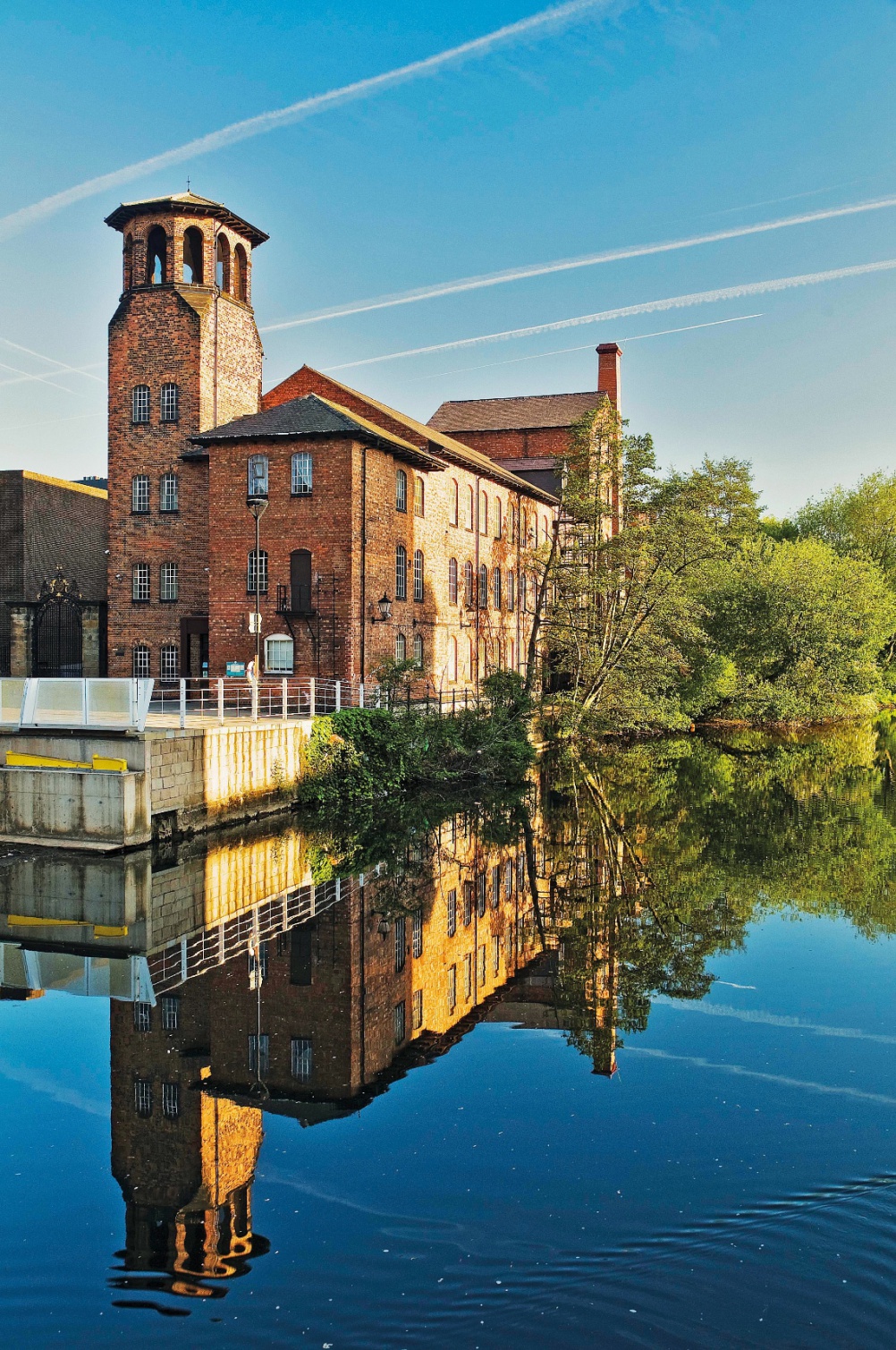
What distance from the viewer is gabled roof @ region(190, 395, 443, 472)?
27.8 m

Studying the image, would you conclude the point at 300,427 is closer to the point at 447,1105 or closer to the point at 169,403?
the point at 169,403

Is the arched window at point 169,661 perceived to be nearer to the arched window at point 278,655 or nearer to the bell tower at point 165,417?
the bell tower at point 165,417

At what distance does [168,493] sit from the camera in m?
31.9

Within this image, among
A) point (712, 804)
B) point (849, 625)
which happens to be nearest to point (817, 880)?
point (712, 804)

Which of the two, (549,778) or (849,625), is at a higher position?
(849,625)

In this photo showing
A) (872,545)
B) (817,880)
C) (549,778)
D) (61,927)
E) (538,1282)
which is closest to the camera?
(538,1282)

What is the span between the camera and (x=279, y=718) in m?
23.0

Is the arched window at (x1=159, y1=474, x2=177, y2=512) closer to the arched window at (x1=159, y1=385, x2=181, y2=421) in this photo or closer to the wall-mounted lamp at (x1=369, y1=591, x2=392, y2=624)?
the arched window at (x1=159, y1=385, x2=181, y2=421)

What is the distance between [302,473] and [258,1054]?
70.2 ft

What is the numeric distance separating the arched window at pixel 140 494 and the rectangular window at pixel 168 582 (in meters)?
1.91

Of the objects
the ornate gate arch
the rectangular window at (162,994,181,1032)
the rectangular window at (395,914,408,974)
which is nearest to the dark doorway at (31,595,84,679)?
the ornate gate arch

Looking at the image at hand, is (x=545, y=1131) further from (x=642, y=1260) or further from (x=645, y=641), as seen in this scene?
(x=645, y=641)

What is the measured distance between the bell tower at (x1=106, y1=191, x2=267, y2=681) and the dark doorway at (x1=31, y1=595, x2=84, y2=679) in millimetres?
6384

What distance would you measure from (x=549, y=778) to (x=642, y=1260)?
23.1 metres
